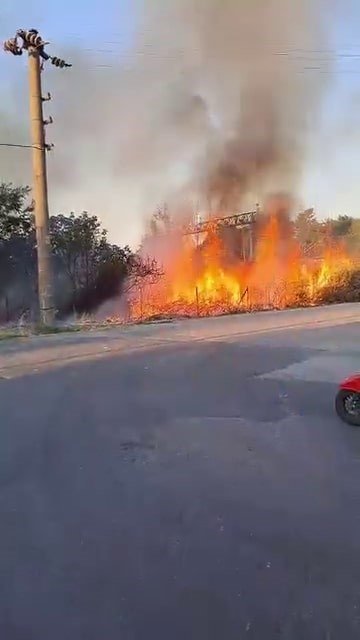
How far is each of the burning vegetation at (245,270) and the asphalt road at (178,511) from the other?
12.7 meters

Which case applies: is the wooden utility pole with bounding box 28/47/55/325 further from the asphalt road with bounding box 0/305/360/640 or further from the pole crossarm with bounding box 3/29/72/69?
the asphalt road with bounding box 0/305/360/640

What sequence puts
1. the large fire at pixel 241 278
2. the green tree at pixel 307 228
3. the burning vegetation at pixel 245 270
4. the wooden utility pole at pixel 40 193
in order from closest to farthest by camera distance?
the wooden utility pole at pixel 40 193
the large fire at pixel 241 278
the burning vegetation at pixel 245 270
the green tree at pixel 307 228

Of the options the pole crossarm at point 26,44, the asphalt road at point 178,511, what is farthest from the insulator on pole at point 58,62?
the asphalt road at point 178,511

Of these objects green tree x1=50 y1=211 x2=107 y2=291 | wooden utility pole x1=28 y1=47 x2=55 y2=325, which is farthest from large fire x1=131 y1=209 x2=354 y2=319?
wooden utility pole x1=28 y1=47 x2=55 y2=325

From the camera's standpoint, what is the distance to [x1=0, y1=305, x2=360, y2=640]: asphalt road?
234 cm

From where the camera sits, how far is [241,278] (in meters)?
21.4

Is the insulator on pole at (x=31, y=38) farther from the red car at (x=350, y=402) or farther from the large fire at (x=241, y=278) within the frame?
the red car at (x=350, y=402)

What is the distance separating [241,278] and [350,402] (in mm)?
16311

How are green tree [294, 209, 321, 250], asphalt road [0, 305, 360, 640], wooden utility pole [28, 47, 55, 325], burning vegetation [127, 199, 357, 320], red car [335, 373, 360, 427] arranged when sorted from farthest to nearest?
green tree [294, 209, 321, 250], burning vegetation [127, 199, 357, 320], wooden utility pole [28, 47, 55, 325], red car [335, 373, 360, 427], asphalt road [0, 305, 360, 640]

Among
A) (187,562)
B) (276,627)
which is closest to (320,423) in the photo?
(187,562)

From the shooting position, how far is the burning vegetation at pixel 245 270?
19828 mm

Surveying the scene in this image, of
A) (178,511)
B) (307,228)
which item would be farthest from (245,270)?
(178,511)

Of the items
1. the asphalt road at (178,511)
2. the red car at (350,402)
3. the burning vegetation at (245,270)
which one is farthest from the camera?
the burning vegetation at (245,270)

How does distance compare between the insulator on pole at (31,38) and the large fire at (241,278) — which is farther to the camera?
the large fire at (241,278)
